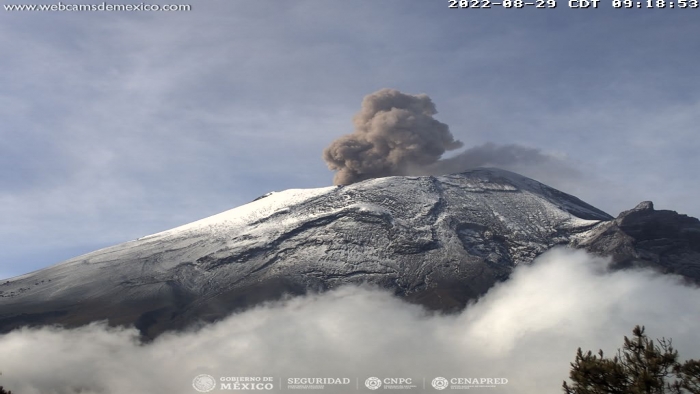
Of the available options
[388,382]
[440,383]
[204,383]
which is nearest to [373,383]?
[388,382]

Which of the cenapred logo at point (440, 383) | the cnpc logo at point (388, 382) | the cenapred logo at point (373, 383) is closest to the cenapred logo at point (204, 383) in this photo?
the cenapred logo at point (373, 383)

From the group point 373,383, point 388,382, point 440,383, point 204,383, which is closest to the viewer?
point 440,383

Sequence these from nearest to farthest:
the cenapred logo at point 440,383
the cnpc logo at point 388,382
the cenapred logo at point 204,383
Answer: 1. the cenapred logo at point 440,383
2. the cnpc logo at point 388,382
3. the cenapred logo at point 204,383

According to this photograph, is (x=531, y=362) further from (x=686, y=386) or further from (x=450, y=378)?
(x=686, y=386)

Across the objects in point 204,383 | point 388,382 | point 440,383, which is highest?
point 204,383

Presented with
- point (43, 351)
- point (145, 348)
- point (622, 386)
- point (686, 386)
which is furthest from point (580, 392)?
point (43, 351)

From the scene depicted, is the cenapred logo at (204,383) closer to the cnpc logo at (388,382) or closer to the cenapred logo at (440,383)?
the cnpc logo at (388,382)

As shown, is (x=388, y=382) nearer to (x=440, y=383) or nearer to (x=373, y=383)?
(x=373, y=383)
